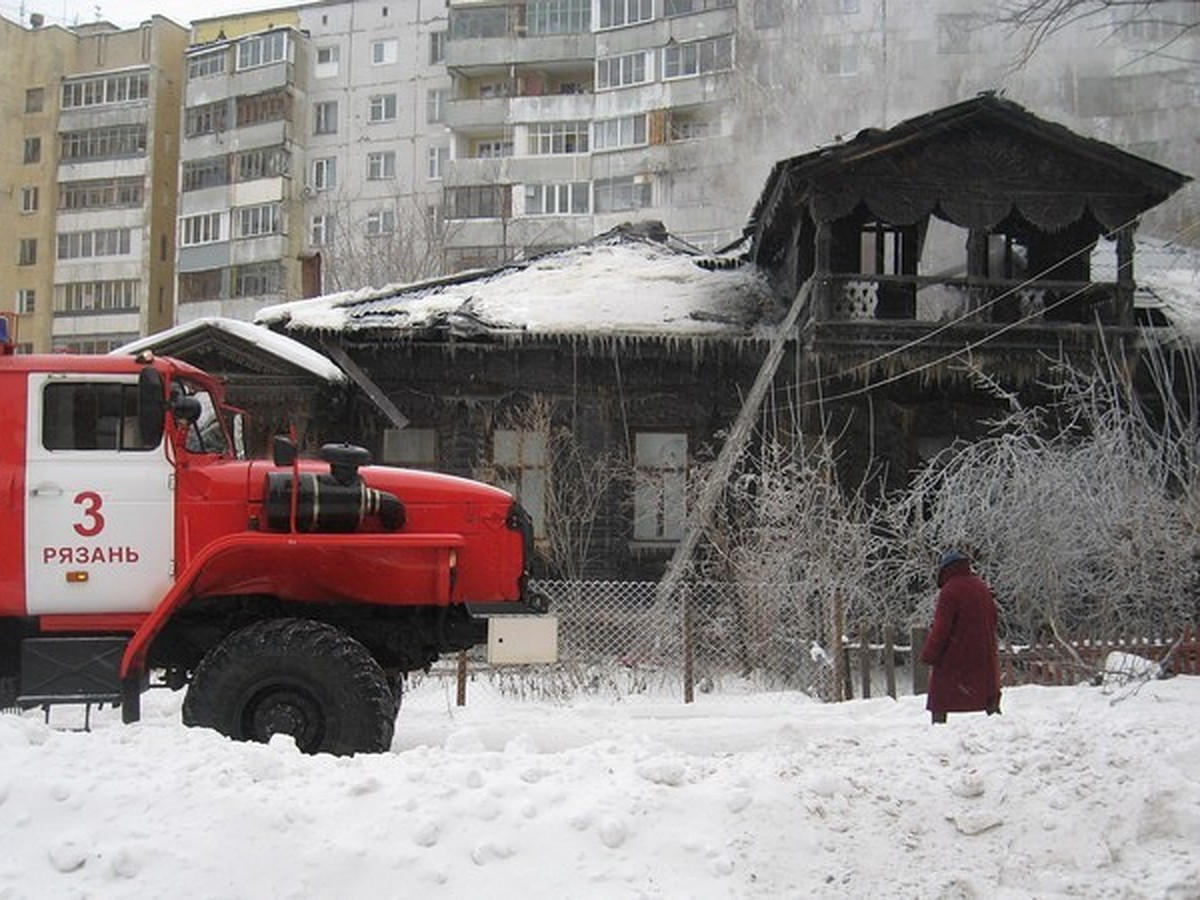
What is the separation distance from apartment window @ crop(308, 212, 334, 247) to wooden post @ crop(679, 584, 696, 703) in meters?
38.6

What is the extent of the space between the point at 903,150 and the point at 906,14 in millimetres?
27694

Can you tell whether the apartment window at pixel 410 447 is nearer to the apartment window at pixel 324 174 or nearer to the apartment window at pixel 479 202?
the apartment window at pixel 479 202

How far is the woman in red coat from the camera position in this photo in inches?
328

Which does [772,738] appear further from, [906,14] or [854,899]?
[906,14]

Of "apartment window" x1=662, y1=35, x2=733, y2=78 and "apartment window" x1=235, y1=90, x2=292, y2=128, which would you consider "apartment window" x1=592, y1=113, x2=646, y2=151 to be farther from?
"apartment window" x1=235, y1=90, x2=292, y2=128

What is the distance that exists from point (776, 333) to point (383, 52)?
42026 mm

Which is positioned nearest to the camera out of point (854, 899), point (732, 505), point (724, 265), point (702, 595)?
point (854, 899)

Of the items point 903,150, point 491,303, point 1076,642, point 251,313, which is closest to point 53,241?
point 251,313

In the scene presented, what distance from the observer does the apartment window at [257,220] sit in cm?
5028

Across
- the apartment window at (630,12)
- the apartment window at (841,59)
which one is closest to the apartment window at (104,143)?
the apartment window at (630,12)

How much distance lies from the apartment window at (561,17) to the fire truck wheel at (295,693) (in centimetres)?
4551

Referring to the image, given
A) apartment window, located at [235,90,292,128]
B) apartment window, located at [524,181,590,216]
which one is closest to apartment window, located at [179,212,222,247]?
apartment window, located at [235,90,292,128]

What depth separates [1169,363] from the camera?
17.7 m

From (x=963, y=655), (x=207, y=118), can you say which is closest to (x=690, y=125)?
(x=207, y=118)
